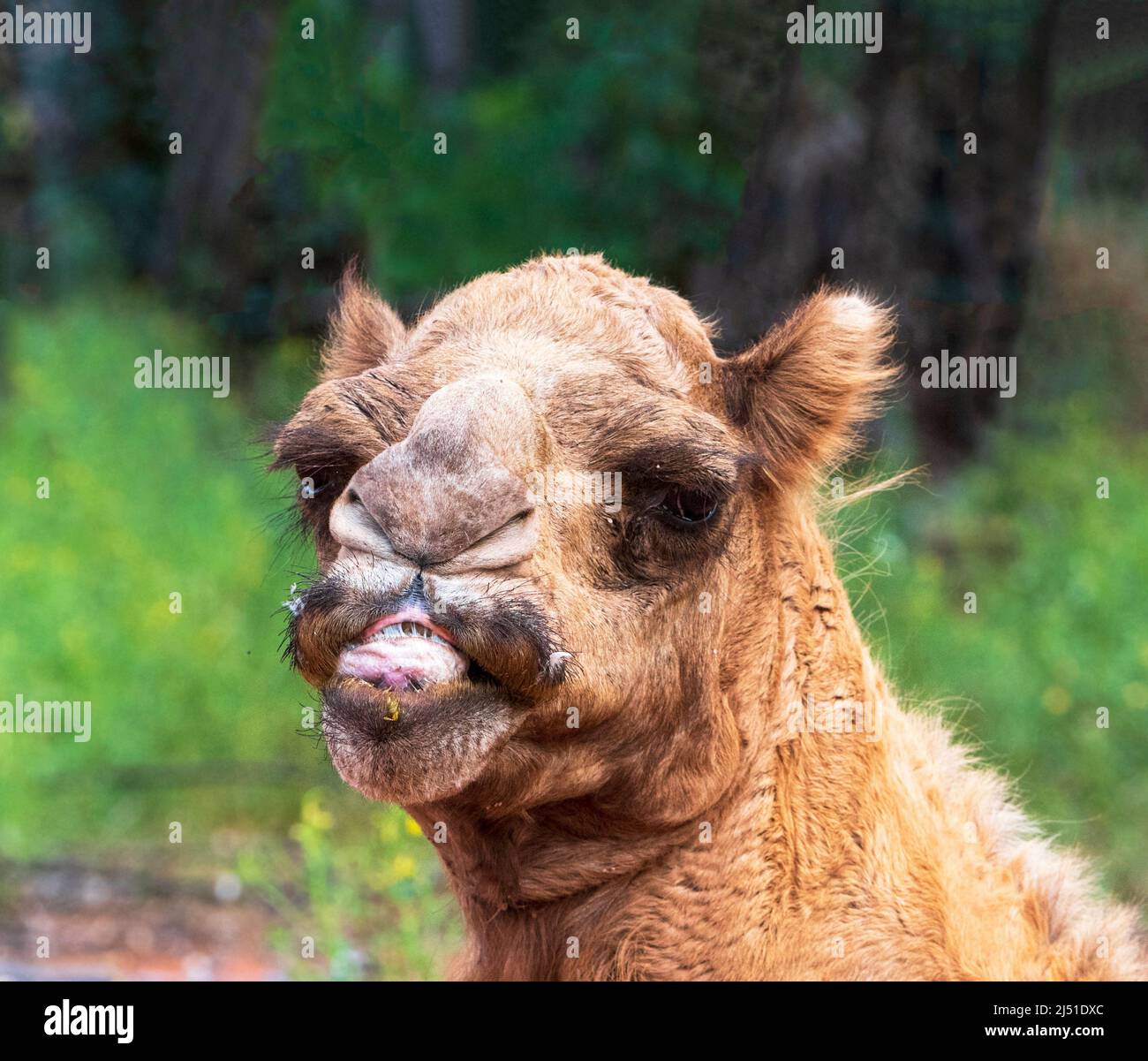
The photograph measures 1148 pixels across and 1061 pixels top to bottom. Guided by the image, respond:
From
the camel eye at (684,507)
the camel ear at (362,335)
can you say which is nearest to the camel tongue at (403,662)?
the camel eye at (684,507)

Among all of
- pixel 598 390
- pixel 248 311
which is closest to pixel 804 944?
pixel 598 390

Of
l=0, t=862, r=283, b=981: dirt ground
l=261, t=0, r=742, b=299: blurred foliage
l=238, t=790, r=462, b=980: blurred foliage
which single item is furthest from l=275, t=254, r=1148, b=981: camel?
l=261, t=0, r=742, b=299: blurred foliage

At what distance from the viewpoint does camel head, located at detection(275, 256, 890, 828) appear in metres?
3.63

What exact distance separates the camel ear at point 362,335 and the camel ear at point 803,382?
1087mm

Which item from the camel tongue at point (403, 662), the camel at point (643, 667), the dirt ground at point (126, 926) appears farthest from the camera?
the dirt ground at point (126, 926)

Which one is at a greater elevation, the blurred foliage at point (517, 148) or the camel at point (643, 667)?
the blurred foliage at point (517, 148)

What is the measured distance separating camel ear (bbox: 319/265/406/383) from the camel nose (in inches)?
46.6

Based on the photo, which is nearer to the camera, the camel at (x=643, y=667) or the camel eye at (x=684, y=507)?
the camel at (x=643, y=667)

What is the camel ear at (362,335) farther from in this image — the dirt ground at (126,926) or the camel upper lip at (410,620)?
the dirt ground at (126,926)

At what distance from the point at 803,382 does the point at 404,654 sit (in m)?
1.63

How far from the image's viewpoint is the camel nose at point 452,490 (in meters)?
3.64

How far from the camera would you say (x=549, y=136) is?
12.8m

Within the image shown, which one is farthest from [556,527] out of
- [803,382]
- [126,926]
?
[126,926]

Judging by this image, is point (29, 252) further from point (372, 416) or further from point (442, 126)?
point (372, 416)
